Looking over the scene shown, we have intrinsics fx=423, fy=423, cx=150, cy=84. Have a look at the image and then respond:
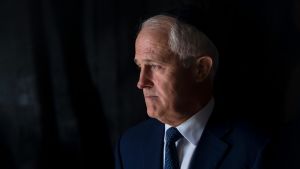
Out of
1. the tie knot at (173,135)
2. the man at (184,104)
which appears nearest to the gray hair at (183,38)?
the man at (184,104)

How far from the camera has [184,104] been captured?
4.40 ft

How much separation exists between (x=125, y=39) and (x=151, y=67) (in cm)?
26

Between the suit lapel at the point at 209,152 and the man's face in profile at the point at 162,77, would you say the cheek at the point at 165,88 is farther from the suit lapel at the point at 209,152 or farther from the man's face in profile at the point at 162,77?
the suit lapel at the point at 209,152

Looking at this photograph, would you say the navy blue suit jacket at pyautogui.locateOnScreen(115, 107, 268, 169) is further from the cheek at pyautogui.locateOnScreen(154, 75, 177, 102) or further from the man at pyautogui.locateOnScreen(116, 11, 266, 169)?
the cheek at pyautogui.locateOnScreen(154, 75, 177, 102)

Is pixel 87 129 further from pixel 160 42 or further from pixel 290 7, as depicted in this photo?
pixel 290 7

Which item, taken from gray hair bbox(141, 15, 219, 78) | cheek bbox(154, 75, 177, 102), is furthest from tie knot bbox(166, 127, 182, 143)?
gray hair bbox(141, 15, 219, 78)

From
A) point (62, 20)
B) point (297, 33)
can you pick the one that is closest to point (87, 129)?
point (62, 20)

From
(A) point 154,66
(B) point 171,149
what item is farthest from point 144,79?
(B) point 171,149

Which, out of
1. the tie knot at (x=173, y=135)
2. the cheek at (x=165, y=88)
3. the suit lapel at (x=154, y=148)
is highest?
the cheek at (x=165, y=88)

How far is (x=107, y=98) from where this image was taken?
5.15 feet

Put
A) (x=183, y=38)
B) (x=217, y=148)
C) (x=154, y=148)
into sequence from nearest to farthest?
(x=183, y=38) → (x=217, y=148) → (x=154, y=148)

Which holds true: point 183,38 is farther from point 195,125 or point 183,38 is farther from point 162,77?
point 195,125

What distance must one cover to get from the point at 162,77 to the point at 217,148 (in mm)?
293

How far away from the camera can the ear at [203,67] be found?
1.31 m
